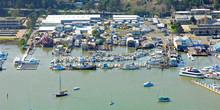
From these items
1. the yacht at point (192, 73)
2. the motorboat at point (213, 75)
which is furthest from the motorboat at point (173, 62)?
the motorboat at point (213, 75)

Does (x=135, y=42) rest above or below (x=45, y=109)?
above

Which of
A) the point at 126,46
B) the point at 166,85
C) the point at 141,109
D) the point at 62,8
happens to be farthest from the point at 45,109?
the point at 62,8

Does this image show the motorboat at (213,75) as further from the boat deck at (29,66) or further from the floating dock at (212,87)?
the boat deck at (29,66)

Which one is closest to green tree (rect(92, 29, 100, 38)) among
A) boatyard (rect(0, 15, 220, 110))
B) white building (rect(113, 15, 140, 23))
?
boatyard (rect(0, 15, 220, 110))

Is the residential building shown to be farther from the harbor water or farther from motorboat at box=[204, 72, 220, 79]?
A: motorboat at box=[204, 72, 220, 79]

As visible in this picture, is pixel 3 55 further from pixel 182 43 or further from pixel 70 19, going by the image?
pixel 182 43

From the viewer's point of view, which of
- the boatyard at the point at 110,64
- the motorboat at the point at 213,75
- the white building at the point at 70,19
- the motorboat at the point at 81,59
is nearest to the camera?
the boatyard at the point at 110,64

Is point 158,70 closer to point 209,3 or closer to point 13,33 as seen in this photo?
point 13,33
